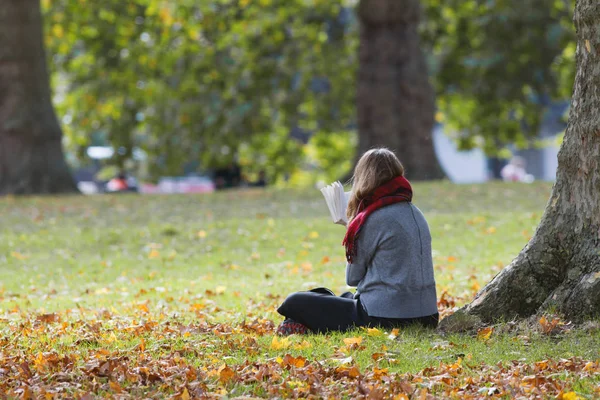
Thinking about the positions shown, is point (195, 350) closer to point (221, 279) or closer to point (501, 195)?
point (221, 279)

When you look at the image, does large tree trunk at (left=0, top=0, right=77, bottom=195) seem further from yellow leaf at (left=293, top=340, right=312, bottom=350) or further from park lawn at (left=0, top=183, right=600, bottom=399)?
yellow leaf at (left=293, top=340, right=312, bottom=350)

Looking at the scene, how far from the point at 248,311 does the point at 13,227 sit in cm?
799

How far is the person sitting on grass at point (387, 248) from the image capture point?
6.30 metres

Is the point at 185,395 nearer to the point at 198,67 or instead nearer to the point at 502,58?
the point at 502,58

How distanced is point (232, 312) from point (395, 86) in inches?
561

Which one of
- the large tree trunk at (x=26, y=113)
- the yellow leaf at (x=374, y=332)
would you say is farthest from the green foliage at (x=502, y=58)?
the yellow leaf at (x=374, y=332)

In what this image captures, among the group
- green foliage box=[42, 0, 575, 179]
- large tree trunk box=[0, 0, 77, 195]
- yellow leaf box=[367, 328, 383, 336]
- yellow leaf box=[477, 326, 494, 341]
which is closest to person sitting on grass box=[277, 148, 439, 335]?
yellow leaf box=[367, 328, 383, 336]

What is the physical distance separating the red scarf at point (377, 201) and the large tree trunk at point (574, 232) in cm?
88

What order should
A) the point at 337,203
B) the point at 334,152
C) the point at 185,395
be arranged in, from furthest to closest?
the point at 334,152
the point at 337,203
the point at 185,395

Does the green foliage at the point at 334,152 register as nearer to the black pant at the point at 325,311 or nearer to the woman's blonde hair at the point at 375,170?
the black pant at the point at 325,311

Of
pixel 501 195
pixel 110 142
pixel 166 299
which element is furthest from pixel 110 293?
pixel 110 142

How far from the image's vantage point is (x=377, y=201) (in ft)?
20.7

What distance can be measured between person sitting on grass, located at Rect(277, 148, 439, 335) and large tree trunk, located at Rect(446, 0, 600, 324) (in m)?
0.49

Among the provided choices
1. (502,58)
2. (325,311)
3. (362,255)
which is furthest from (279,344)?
(502,58)
